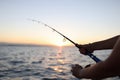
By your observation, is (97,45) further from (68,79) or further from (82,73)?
(68,79)

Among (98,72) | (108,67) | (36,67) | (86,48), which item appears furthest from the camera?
(36,67)

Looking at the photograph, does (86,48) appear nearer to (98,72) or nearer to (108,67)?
(98,72)

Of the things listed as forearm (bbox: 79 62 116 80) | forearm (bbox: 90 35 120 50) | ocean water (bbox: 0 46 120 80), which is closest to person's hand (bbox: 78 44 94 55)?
forearm (bbox: 90 35 120 50)

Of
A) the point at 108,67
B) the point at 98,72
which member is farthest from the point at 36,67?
the point at 108,67

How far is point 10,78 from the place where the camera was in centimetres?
1396

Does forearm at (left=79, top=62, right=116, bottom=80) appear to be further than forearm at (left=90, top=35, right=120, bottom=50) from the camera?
No

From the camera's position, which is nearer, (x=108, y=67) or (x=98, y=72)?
Answer: (x=108, y=67)

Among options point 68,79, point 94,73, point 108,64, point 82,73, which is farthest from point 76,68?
point 68,79

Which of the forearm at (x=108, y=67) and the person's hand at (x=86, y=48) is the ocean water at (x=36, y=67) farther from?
the forearm at (x=108, y=67)

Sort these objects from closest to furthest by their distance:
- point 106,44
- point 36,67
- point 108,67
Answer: point 108,67, point 106,44, point 36,67

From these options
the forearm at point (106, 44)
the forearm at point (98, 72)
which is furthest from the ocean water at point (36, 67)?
the forearm at point (98, 72)

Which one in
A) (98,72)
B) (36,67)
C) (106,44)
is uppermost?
(106,44)

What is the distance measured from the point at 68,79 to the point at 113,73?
12199mm

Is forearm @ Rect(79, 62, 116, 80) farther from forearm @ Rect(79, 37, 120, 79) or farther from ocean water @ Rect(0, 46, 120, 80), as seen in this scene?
ocean water @ Rect(0, 46, 120, 80)
